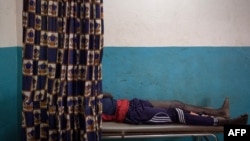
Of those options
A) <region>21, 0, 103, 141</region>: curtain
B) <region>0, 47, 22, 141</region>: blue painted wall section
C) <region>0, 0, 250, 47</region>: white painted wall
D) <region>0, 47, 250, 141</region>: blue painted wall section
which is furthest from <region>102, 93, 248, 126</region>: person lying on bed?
<region>0, 47, 22, 141</region>: blue painted wall section

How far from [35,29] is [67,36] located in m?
0.21

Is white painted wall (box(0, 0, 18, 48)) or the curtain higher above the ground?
white painted wall (box(0, 0, 18, 48))

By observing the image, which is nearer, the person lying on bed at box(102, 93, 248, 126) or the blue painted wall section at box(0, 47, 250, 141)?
the person lying on bed at box(102, 93, 248, 126)

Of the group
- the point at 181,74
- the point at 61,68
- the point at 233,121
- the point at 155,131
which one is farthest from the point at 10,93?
the point at 233,121

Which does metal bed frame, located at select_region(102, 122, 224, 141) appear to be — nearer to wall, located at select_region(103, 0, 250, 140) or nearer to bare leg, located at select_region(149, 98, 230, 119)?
bare leg, located at select_region(149, 98, 230, 119)

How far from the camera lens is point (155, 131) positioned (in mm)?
2068

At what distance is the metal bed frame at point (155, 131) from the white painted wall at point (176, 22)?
89 centimetres

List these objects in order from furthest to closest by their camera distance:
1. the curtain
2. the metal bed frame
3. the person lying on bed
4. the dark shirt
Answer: the dark shirt, the person lying on bed, the metal bed frame, the curtain

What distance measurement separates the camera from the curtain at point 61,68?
1.78m

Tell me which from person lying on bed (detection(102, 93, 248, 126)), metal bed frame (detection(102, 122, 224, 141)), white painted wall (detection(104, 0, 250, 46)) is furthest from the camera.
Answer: white painted wall (detection(104, 0, 250, 46))

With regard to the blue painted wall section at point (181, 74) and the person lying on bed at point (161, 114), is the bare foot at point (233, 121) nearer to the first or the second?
the person lying on bed at point (161, 114)

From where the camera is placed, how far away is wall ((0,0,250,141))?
2.63 metres

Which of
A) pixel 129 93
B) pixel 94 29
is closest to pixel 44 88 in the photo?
pixel 94 29

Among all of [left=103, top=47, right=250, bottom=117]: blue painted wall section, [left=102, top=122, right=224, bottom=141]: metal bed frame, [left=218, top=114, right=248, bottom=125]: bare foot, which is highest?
[left=103, top=47, right=250, bottom=117]: blue painted wall section
